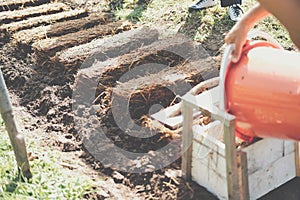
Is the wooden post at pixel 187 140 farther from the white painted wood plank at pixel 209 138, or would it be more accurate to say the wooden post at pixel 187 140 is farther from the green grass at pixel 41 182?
the green grass at pixel 41 182

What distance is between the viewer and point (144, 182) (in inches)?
115

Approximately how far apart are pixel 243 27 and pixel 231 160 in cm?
70

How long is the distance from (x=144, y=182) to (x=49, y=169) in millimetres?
528

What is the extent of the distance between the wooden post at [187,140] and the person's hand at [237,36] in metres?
0.51

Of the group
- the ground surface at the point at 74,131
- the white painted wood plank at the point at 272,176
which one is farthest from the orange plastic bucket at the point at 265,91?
the ground surface at the point at 74,131

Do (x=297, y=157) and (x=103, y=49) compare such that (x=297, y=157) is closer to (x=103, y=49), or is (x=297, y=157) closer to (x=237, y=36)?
(x=237, y=36)

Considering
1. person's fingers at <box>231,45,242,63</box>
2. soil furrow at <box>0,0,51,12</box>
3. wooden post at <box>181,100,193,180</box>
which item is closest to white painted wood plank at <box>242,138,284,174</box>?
wooden post at <box>181,100,193,180</box>

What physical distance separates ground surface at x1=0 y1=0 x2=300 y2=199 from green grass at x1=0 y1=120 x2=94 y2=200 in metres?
0.07

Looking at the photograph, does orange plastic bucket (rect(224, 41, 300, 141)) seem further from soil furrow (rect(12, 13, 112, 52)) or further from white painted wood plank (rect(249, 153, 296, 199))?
soil furrow (rect(12, 13, 112, 52))

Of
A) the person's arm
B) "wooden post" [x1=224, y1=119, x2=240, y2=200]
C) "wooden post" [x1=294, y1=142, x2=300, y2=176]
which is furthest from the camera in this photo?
"wooden post" [x1=294, y1=142, x2=300, y2=176]

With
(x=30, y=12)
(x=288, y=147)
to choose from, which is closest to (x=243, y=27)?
(x=288, y=147)

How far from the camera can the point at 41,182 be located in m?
2.74

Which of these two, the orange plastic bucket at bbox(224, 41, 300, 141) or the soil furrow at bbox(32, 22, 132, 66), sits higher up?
the orange plastic bucket at bbox(224, 41, 300, 141)

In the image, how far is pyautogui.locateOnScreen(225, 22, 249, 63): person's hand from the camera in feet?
6.92
